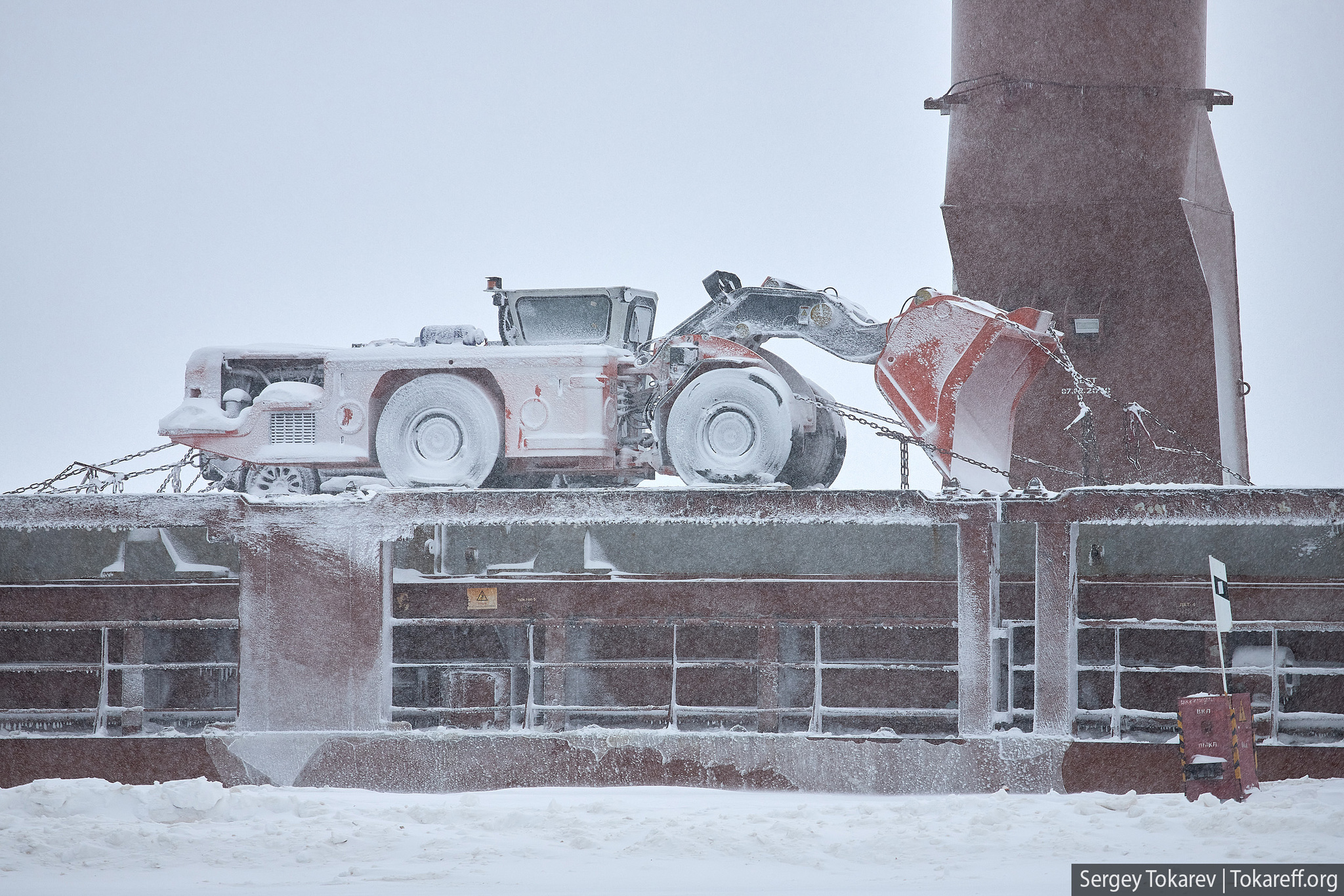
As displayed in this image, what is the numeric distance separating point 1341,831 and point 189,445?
9.51 metres

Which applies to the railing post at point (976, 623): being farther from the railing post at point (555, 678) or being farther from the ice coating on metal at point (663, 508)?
the railing post at point (555, 678)

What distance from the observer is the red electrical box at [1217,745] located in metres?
10.2

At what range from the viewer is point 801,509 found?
11664 mm

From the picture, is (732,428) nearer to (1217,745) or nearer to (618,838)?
(618,838)

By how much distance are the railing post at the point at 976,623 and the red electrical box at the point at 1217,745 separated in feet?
4.77

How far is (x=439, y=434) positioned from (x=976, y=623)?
476 centimetres

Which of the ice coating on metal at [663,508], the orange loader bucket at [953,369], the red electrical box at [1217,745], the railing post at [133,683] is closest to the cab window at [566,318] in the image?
the ice coating on metal at [663,508]

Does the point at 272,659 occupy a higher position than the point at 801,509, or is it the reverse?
the point at 801,509

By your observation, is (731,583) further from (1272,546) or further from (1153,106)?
(1153,106)

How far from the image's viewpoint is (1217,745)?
33.8 ft

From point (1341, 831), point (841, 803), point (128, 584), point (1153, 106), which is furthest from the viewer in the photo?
point (1153, 106)

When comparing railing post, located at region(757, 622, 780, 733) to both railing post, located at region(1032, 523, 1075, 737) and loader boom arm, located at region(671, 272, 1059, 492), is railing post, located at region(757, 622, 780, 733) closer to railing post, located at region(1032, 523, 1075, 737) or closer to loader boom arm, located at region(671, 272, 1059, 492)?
railing post, located at region(1032, 523, 1075, 737)

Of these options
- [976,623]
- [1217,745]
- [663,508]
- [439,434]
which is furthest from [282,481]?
[1217,745]

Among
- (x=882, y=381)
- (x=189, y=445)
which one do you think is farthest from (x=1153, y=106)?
(x=189, y=445)
